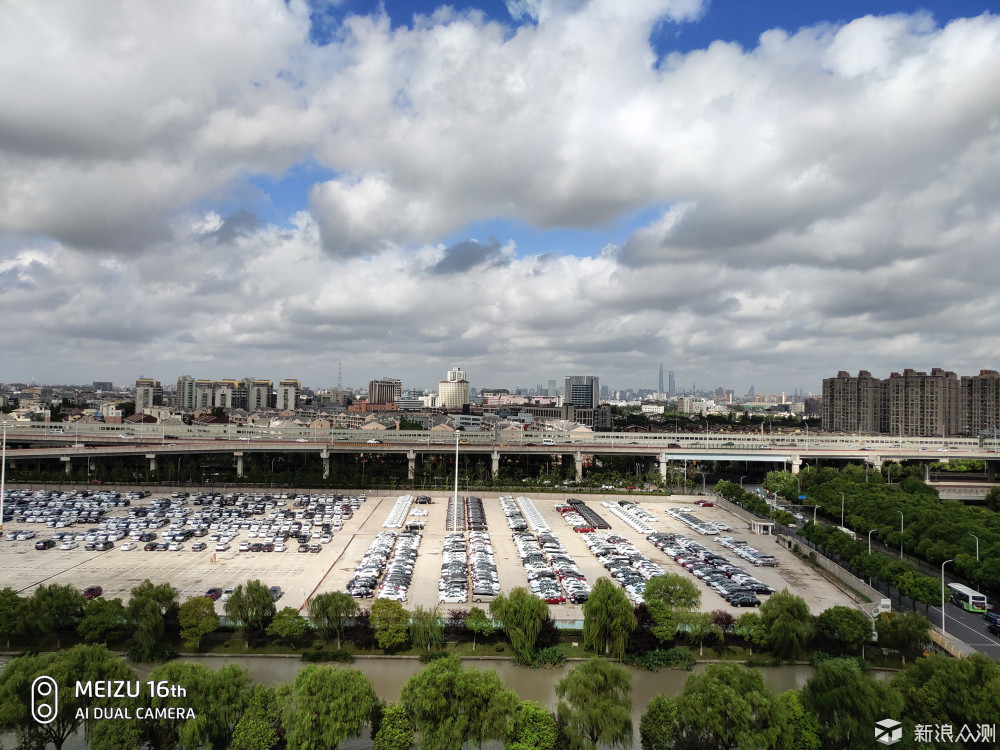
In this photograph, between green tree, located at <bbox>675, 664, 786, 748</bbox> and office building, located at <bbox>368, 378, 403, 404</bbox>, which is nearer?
green tree, located at <bbox>675, 664, 786, 748</bbox>

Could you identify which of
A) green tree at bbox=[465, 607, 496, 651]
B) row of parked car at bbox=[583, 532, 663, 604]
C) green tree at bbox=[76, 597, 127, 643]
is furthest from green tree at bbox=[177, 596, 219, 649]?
row of parked car at bbox=[583, 532, 663, 604]

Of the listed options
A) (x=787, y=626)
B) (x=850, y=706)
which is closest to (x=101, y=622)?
(x=850, y=706)

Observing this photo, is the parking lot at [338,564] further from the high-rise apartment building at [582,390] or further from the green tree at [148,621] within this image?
the high-rise apartment building at [582,390]

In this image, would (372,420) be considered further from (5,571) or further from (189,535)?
(5,571)

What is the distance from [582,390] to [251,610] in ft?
339

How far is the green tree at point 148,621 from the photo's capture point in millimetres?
10617

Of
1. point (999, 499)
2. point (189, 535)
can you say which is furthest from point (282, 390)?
point (999, 499)

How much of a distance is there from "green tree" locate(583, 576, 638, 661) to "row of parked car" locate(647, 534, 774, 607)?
4273mm

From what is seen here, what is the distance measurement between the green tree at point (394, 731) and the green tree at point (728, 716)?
3.48m

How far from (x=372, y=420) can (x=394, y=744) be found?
170 ft

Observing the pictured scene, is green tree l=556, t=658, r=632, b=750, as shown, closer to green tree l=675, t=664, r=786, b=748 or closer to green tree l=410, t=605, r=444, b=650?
green tree l=675, t=664, r=786, b=748

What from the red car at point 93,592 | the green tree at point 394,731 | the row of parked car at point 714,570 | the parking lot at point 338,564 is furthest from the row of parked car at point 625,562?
the red car at point 93,592

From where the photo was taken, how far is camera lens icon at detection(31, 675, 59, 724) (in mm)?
7590

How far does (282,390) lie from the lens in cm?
10112
